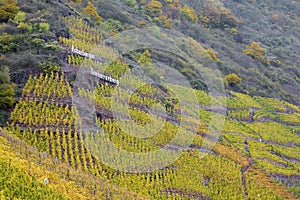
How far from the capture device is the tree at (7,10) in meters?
19.2

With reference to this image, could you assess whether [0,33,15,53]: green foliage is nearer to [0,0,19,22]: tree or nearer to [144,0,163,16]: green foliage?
[0,0,19,22]: tree

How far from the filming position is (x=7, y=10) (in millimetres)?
19422

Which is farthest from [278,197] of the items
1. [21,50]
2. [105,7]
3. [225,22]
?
[225,22]

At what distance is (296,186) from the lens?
56.8 feet

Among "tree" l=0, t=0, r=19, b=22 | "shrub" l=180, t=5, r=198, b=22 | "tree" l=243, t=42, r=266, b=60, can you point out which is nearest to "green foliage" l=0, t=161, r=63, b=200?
"tree" l=0, t=0, r=19, b=22

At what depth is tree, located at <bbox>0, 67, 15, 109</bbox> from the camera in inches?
543

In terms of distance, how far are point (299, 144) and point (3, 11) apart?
17844mm

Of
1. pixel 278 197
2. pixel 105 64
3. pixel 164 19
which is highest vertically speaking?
pixel 105 64

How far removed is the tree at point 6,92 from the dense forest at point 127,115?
4cm

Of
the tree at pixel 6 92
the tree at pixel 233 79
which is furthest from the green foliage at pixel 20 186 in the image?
the tree at pixel 233 79

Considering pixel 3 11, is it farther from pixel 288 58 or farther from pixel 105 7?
pixel 288 58

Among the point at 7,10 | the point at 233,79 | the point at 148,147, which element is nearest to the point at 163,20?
the point at 233,79

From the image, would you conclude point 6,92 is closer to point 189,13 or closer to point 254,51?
point 254,51

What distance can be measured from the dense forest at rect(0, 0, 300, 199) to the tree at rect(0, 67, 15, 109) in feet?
0.12
